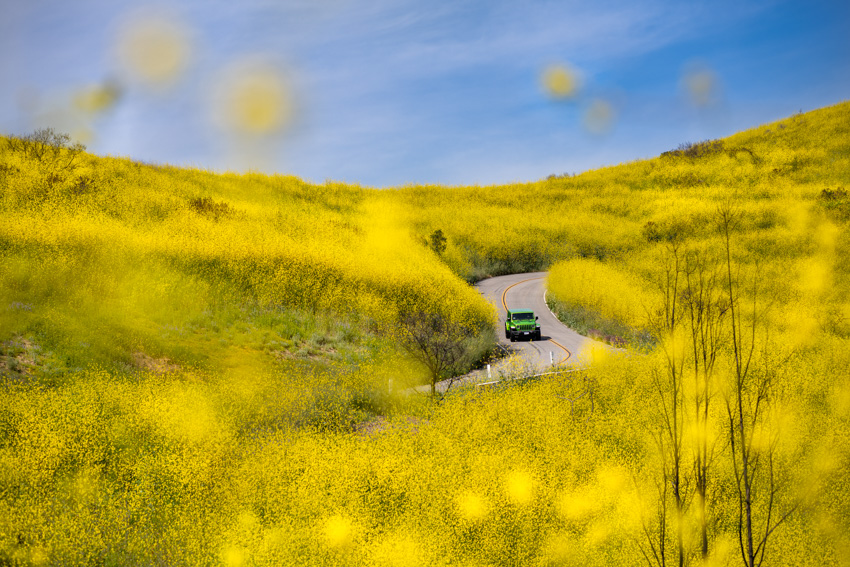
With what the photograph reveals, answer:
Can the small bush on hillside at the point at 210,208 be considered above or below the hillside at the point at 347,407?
above

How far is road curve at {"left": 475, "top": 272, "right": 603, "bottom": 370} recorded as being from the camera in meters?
23.2

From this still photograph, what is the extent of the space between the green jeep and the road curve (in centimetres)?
36

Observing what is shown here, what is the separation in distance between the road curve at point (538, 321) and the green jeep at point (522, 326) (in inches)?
14.2

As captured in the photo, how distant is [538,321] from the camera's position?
31.2 metres

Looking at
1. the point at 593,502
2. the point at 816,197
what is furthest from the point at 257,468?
the point at 816,197

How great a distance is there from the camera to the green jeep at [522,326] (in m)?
26.8

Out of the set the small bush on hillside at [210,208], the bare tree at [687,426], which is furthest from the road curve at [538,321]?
the small bush on hillside at [210,208]

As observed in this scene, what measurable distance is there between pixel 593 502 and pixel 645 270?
3122 centimetres

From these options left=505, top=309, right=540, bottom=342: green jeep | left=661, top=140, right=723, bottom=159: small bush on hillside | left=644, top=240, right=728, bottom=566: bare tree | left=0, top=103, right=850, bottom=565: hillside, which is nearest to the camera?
left=644, top=240, right=728, bottom=566: bare tree

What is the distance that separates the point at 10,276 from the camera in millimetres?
17469

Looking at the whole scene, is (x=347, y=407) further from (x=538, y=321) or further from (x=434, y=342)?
(x=538, y=321)

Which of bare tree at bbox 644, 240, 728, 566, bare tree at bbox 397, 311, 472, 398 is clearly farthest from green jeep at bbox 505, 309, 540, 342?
bare tree at bbox 644, 240, 728, 566

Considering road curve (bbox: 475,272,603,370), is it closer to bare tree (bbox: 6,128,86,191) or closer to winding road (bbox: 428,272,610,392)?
winding road (bbox: 428,272,610,392)

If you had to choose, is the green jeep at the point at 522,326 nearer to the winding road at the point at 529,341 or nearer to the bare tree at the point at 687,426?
the winding road at the point at 529,341
